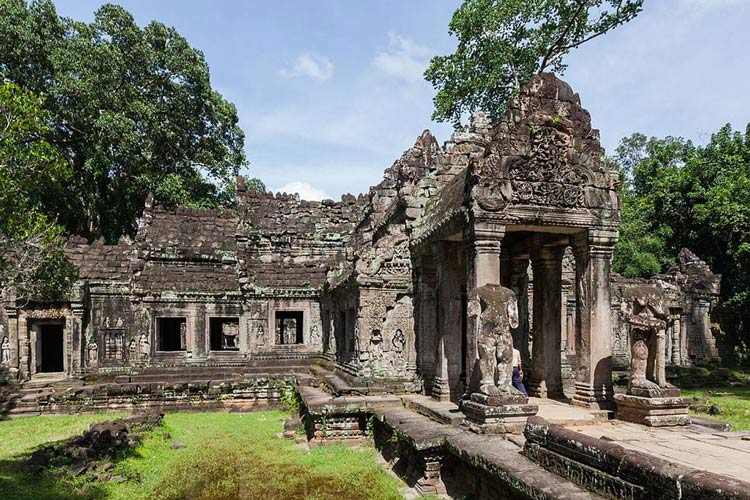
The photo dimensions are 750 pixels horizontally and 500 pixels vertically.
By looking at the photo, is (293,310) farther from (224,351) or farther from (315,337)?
(224,351)

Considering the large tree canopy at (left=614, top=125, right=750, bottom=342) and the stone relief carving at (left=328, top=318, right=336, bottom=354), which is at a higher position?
the large tree canopy at (left=614, top=125, right=750, bottom=342)

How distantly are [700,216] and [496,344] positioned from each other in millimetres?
21176

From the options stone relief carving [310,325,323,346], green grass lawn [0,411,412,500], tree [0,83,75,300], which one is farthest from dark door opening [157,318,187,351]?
green grass lawn [0,411,412,500]

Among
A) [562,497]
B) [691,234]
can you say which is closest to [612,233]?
[562,497]

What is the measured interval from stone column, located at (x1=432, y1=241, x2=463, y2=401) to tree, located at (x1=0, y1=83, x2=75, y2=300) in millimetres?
8094

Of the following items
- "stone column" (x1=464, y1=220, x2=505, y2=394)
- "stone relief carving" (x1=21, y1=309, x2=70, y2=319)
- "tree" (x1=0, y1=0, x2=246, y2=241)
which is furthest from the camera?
"tree" (x1=0, y1=0, x2=246, y2=241)

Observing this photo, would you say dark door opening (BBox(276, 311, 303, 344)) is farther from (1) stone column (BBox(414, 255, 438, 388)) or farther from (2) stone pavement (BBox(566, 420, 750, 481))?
(2) stone pavement (BBox(566, 420, 750, 481))

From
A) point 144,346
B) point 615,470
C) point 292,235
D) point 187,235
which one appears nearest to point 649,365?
point 615,470

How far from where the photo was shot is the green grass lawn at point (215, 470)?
7617 mm

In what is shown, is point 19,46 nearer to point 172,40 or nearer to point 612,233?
point 172,40

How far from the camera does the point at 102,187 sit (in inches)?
1181

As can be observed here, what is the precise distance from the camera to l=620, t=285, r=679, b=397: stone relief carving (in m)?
7.34

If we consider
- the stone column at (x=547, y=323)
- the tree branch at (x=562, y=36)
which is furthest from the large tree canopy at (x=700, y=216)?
the stone column at (x=547, y=323)

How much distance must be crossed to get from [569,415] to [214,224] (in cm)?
1570
